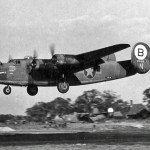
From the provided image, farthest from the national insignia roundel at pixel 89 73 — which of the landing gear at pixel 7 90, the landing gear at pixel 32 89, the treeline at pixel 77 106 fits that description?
the treeline at pixel 77 106

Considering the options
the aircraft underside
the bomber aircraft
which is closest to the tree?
the aircraft underside

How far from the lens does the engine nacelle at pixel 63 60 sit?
22719 millimetres

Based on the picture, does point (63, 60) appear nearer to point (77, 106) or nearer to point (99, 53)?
point (99, 53)

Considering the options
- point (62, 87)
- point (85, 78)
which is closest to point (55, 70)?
point (62, 87)

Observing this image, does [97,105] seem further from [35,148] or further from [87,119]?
[35,148]

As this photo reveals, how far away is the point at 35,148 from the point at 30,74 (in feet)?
33.3

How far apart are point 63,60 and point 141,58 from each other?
23.4ft

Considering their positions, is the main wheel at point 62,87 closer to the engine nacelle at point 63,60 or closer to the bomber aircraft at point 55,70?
the bomber aircraft at point 55,70

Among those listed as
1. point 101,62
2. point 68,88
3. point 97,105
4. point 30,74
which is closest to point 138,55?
point 101,62

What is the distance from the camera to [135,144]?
15031mm

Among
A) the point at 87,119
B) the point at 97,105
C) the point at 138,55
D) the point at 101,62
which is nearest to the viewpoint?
the point at 101,62

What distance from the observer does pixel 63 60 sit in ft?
74.9

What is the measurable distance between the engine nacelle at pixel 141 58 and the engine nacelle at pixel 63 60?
5650 mm

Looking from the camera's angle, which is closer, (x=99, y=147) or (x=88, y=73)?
(x=99, y=147)
